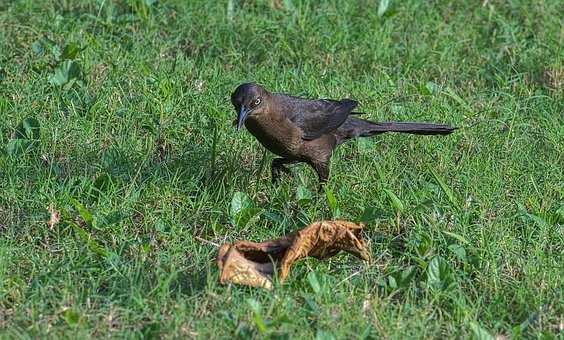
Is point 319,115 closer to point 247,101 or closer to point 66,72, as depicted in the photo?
point 247,101

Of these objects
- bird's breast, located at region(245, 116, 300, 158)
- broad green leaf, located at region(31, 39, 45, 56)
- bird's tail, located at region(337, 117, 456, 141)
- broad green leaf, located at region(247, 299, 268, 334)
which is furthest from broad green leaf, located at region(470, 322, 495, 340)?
broad green leaf, located at region(31, 39, 45, 56)

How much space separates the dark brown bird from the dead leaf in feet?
3.61

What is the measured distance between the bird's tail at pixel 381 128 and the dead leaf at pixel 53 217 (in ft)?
5.90

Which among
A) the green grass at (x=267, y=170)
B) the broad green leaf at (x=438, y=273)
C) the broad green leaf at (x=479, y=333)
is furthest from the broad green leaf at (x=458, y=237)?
the broad green leaf at (x=479, y=333)

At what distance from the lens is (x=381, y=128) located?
260 inches

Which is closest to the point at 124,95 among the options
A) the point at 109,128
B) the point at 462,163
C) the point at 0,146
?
the point at 109,128

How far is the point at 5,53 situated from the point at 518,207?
12.0ft

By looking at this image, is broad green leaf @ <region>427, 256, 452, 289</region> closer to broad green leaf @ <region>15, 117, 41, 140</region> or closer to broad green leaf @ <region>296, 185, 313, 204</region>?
broad green leaf @ <region>296, 185, 313, 204</region>

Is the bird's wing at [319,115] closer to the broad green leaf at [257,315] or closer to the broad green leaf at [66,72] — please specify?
the broad green leaf at [66,72]

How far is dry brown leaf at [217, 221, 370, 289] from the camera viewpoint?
5023 mm

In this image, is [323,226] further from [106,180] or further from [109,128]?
[109,128]

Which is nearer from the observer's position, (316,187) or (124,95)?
(316,187)

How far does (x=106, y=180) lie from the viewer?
5.97 m

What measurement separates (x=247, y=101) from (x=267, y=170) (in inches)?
24.5
